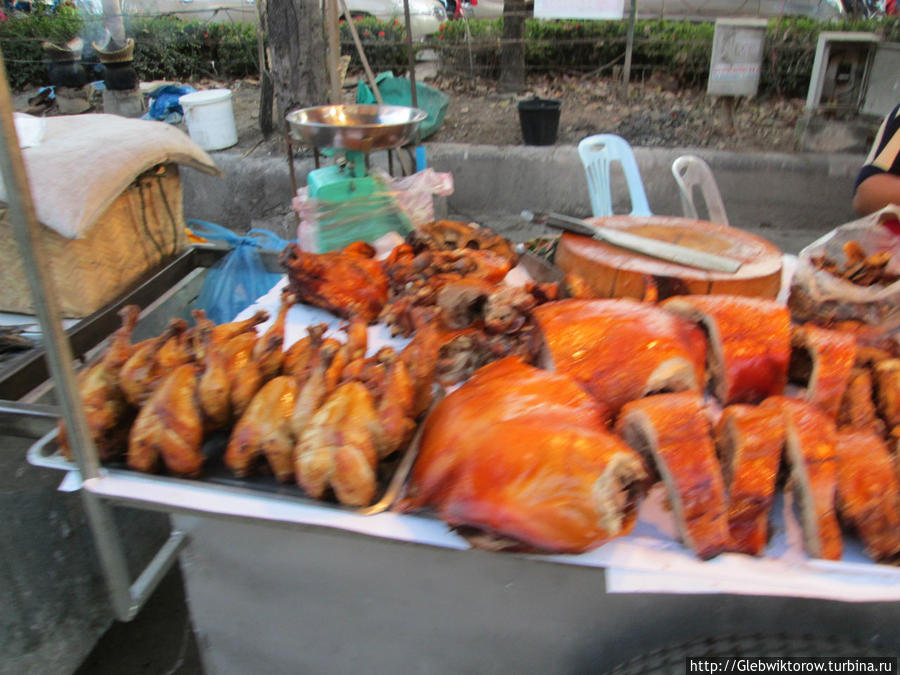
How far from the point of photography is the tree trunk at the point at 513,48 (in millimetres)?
7570

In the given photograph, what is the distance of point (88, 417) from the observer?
1.28 metres

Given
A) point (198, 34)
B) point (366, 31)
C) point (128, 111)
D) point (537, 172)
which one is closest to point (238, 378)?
point (537, 172)

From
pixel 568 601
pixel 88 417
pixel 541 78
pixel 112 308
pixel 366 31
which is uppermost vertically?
pixel 366 31

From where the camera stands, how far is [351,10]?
10.4 meters

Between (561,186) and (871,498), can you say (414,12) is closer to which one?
(561,186)

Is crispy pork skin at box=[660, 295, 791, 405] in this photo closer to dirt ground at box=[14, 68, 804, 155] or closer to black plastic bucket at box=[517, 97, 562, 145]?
black plastic bucket at box=[517, 97, 562, 145]

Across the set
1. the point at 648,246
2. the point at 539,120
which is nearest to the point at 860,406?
the point at 648,246

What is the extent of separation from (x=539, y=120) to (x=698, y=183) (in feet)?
10.8

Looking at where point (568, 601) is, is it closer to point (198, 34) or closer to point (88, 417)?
point (88, 417)

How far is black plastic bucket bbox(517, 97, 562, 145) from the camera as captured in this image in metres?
6.12

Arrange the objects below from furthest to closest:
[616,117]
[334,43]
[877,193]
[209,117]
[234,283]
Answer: [616,117], [209,117], [334,43], [234,283], [877,193]

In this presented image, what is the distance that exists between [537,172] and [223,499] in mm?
5374

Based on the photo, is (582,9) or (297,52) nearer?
(297,52)

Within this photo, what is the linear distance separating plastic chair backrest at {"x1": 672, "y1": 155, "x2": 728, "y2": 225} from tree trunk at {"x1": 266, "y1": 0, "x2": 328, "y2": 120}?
12.8 feet
